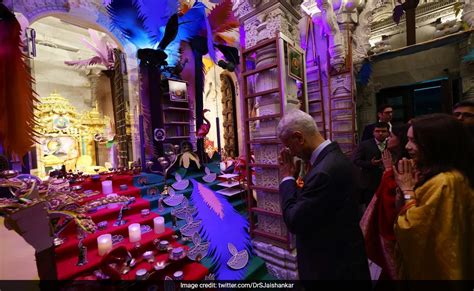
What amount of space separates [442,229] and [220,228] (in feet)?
6.79

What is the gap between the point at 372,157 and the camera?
2.75m

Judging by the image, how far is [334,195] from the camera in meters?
1.08

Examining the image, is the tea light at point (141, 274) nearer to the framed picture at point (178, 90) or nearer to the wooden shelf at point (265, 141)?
the wooden shelf at point (265, 141)

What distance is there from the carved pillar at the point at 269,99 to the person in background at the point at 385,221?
0.87 meters

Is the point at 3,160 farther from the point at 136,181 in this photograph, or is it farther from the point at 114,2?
the point at 114,2

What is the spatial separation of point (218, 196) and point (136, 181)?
4.39ft

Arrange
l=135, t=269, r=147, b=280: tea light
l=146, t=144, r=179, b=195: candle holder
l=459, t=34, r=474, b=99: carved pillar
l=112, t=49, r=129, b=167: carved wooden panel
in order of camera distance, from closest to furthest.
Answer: l=135, t=269, r=147, b=280: tea light < l=146, t=144, r=179, b=195: candle holder < l=459, t=34, r=474, b=99: carved pillar < l=112, t=49, r=129, b=167: carved wooden panel

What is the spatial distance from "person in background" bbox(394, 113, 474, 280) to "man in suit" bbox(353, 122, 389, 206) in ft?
5.30

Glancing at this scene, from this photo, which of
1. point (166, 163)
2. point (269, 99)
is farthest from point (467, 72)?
point (166, 163)

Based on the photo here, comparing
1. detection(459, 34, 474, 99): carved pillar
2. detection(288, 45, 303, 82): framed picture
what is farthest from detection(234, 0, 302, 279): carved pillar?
detection(459, 34, 474, 99): carved pillar

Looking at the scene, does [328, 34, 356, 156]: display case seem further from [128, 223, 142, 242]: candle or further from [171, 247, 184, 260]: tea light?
[128, 223, 142, 242]: candle

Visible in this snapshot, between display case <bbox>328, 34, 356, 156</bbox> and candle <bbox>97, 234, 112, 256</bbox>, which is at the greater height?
display case <bbox>328, 34, 356, 156</bbox>

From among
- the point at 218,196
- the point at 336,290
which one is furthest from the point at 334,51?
the point at 336,290

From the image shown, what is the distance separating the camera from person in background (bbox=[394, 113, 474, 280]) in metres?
1.09
